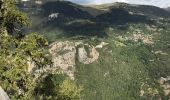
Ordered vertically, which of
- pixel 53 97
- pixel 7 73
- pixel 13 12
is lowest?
pixel 53 97

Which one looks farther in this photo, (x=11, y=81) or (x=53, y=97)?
(x=53, y=97)

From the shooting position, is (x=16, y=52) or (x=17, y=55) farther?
(x=16, y=52)

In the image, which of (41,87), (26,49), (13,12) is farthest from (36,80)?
(13,12)

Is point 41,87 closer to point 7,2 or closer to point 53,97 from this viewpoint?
point 53,97

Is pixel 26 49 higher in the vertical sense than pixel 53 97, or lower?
higher

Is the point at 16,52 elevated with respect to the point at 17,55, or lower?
elevated

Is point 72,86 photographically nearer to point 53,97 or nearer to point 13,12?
point 53,97

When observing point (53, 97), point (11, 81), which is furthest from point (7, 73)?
point (53, 97)
